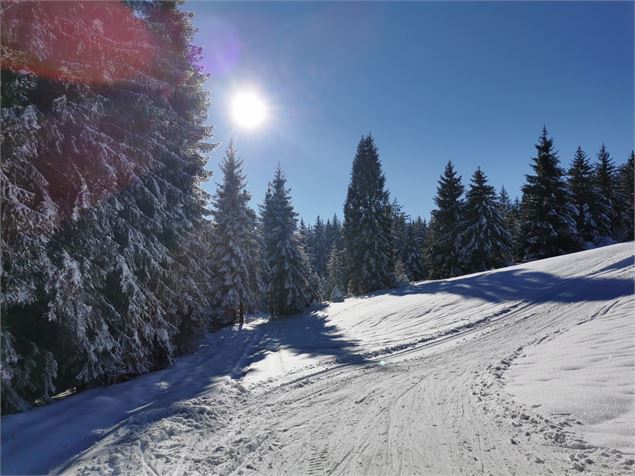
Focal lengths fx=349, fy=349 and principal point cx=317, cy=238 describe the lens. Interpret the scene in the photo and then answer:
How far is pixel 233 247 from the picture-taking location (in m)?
23.9

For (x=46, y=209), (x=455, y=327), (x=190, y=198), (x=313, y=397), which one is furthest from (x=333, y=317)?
(x=46, y=209)

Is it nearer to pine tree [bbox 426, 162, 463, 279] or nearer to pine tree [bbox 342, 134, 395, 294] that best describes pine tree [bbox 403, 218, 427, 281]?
pine tree [bbox 426, 162, 463, 279]

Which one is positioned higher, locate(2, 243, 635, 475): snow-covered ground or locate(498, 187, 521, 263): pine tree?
locate(498, 187, 521, 263): pine tree

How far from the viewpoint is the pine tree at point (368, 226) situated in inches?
1081

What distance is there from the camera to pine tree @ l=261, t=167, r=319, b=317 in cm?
2634

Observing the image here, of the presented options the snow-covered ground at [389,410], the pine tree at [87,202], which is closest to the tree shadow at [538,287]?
the snow-covered ground at [389,410]

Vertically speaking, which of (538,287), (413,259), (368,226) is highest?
(368,226)

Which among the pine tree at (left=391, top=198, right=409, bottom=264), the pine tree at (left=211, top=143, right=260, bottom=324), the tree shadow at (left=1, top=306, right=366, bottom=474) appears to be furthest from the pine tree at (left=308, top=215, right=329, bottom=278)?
the tree shadow at (left=1, top=306, right=366, bottom=474)

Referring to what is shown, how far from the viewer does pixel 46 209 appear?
6.27 metres

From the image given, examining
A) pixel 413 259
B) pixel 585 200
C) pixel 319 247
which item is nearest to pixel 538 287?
pixel 585 200

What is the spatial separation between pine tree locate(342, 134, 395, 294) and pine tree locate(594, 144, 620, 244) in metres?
17.1

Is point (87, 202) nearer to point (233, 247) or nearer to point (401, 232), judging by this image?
point (233, 247)

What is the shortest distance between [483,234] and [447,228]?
3.26 metres

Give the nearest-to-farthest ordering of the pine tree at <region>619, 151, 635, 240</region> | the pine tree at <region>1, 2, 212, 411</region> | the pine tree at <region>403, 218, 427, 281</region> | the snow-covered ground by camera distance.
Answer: the snow-covered ground
the pine tree at <region>1, 2, 212, 411</region>
the pine tree at <region>619, 151, 635, 240</region>
the pine tree at <region>403, 218, 427, 281</region>
